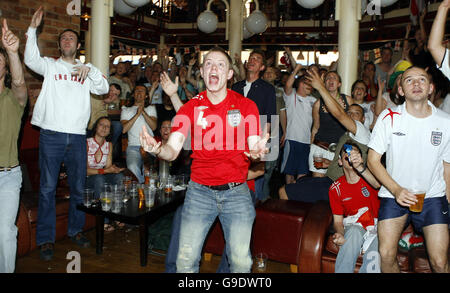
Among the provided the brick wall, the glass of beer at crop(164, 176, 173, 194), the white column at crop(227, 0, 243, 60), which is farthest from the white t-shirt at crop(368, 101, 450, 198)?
the white column at crop(227, 0, 243, 60)

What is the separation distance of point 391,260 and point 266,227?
962 millimetres

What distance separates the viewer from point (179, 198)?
3.46 meters

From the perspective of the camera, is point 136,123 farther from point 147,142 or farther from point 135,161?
point 147,142

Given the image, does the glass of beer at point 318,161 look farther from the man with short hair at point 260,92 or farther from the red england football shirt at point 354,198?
the red england football shirt at point 354,198

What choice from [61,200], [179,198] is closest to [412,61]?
[179,198]

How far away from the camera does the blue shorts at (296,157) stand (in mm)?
5293

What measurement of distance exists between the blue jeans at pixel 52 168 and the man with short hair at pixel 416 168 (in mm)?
2357

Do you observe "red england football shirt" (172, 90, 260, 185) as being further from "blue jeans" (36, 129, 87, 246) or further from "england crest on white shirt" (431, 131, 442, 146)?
"blue jeans" (36, 129, 87, 246)

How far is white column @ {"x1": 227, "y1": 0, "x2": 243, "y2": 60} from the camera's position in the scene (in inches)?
270

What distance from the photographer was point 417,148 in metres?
2.44

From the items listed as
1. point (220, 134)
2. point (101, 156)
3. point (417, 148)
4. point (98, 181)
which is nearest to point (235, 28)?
point (101, 156)

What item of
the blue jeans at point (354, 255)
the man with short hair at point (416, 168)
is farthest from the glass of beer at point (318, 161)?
the man with short hair at point (416, 168)

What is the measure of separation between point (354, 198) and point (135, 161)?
2.62 metres
